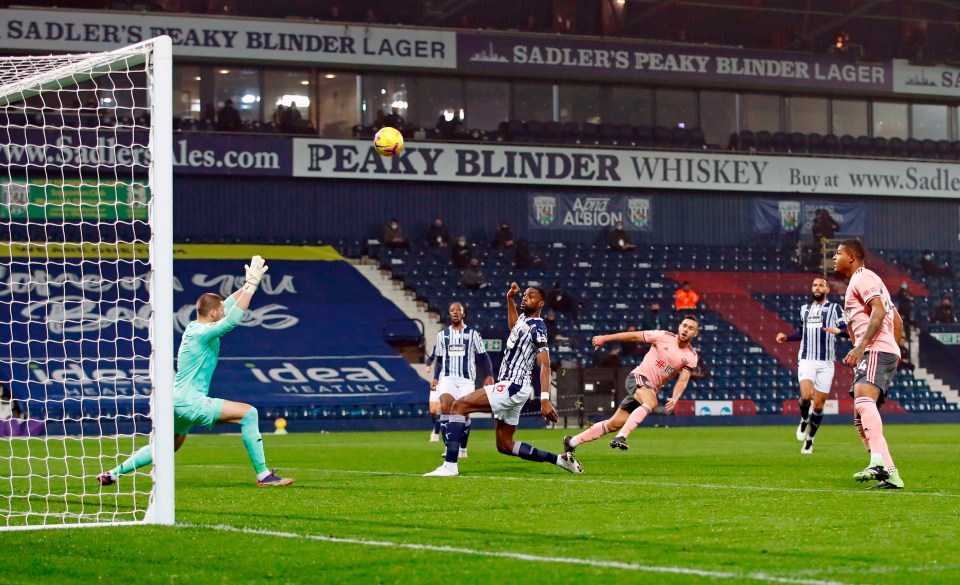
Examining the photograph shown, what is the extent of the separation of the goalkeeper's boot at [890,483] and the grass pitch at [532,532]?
138mm

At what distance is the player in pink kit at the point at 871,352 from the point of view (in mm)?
10781

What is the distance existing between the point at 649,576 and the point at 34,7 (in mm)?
31790

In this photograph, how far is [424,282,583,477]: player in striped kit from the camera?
506 inches

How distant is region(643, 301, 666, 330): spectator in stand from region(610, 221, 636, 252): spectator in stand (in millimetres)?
3503

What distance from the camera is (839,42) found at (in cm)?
4169

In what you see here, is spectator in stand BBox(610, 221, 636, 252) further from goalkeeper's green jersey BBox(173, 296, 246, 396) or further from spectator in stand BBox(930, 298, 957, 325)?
goalkeeper's green jersey BBox(173, 296, 246, 396)

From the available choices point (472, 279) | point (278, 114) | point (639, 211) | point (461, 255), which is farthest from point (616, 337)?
point (639, 211)

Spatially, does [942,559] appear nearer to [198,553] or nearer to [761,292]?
[198,553]

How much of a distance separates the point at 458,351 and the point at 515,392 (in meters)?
6.14

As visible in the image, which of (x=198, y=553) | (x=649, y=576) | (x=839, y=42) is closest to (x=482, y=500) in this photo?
(x=198, y=553)

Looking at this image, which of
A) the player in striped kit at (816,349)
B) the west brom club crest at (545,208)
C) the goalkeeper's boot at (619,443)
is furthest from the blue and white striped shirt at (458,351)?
the west brom club crest at (545,208)

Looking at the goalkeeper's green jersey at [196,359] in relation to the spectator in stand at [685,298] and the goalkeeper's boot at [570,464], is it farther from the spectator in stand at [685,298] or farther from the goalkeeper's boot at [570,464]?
the spectator in stand at [685,298]

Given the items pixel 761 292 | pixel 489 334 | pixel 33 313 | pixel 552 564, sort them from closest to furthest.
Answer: pixel 552 564
pixel 33 313
pixel 489 334
pixel 761 292

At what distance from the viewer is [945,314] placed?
39.2 m
